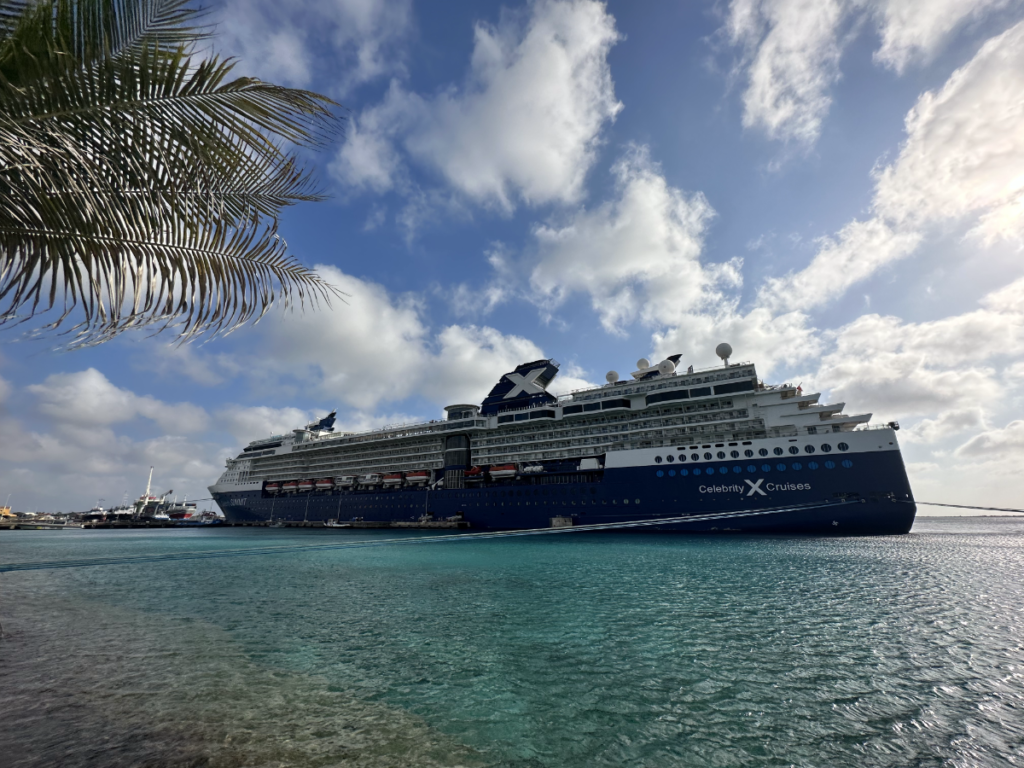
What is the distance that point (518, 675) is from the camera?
19.2 ft

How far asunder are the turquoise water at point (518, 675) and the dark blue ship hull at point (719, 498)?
1522 cm

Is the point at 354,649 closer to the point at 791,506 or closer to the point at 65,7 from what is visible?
the point at 65,7

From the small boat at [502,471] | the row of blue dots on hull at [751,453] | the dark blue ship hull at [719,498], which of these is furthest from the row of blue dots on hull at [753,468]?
the small boat at [502,471]

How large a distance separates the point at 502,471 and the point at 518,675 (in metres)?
32.3

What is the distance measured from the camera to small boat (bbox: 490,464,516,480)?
37.7 meters

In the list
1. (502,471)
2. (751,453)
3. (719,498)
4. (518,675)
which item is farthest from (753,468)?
(518,675)

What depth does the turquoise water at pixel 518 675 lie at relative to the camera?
4047 millimetres

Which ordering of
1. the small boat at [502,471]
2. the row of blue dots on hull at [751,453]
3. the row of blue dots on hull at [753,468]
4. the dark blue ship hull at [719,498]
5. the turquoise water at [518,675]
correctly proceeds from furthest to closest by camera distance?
the small boat at [502,471]
the row of blue dots on hull at [751,453]
the row of blue dots on hull at [753,468]
the dark blue ship hull at [719,498]
the turquoise water at [518,675]

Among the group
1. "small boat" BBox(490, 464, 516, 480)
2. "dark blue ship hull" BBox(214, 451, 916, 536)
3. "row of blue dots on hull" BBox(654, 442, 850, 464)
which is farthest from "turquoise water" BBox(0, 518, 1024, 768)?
"small boat" BBox(490, 464, 516, 480)

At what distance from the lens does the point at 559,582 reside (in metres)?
12.9

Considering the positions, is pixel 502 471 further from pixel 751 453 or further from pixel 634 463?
pixel 751 453

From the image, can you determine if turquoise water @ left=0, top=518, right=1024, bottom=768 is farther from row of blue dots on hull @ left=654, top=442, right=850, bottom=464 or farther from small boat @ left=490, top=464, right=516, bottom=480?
small boat @ left=490, top=464, right=516, bottom=480

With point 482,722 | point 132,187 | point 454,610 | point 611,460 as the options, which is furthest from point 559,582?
point 611,460

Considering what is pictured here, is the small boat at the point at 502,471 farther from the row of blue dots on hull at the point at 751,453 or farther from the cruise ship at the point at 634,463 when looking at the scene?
the row of blue dots on hull at the point at 751,453
